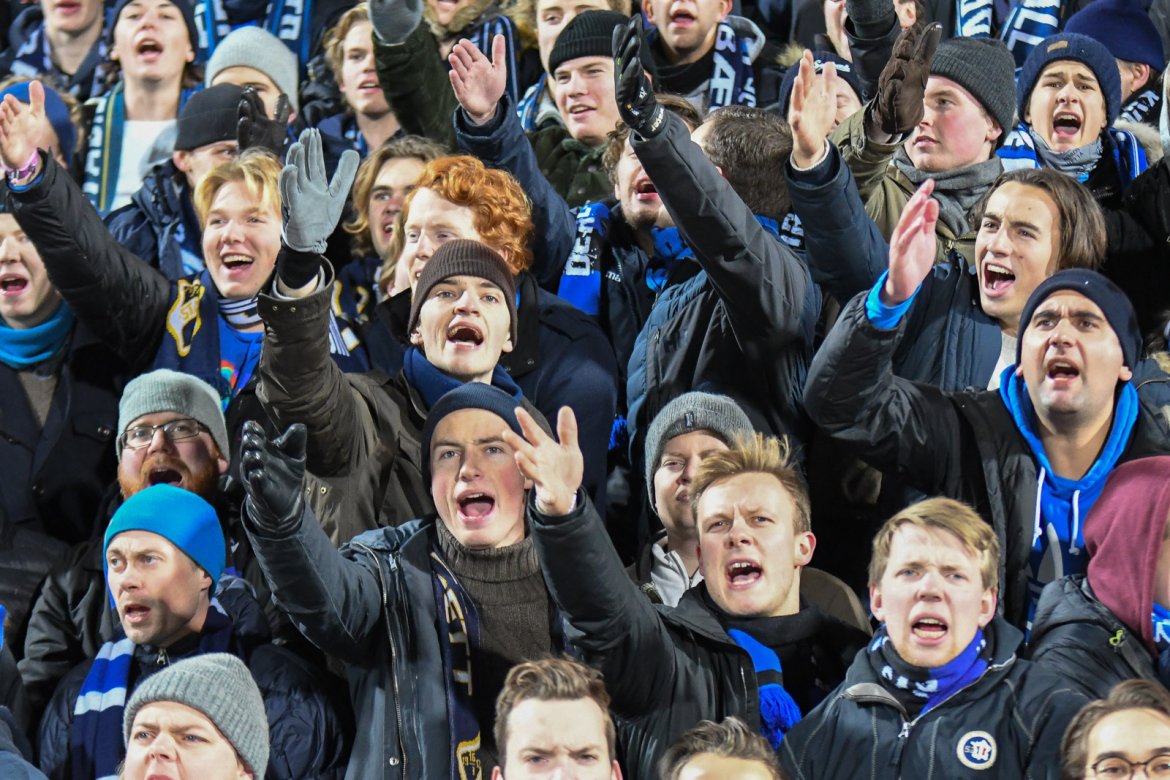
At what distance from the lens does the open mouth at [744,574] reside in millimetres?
6312

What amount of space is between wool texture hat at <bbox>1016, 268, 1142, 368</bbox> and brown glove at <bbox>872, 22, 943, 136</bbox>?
0.84 metres

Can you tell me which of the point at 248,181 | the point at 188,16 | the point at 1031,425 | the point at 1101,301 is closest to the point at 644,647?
the point at 1031,425

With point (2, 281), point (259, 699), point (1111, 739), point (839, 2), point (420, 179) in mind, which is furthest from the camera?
point (839, 2)

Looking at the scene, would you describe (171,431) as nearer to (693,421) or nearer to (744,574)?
(693,421)

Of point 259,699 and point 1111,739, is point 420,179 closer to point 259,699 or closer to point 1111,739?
point 259,699

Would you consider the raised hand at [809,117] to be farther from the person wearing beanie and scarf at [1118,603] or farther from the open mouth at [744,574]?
the person wearing beanie and scarf at [1118,603]

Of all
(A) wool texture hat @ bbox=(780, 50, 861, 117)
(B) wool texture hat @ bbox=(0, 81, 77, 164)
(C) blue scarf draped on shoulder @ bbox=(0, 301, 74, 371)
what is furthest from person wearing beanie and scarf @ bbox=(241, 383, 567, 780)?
(B) wool texture hat @ bbox=(0, 81, 77, 164)

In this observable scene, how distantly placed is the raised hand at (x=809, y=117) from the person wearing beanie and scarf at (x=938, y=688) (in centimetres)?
119

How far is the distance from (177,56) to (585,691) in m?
4.44

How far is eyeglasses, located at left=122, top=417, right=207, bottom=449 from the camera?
23.3 feet

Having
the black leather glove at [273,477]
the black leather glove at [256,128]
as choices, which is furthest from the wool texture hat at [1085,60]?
the black leather glove at [273,477]

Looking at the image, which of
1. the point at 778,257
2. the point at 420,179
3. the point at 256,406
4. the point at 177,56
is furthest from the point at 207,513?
the point at 177,56

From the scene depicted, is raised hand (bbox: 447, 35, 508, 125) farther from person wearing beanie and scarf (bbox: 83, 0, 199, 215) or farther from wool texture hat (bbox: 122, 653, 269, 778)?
person wearing beanie and scarf (bbox: 83, 0, 199, 215)

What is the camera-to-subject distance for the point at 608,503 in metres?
7.36
